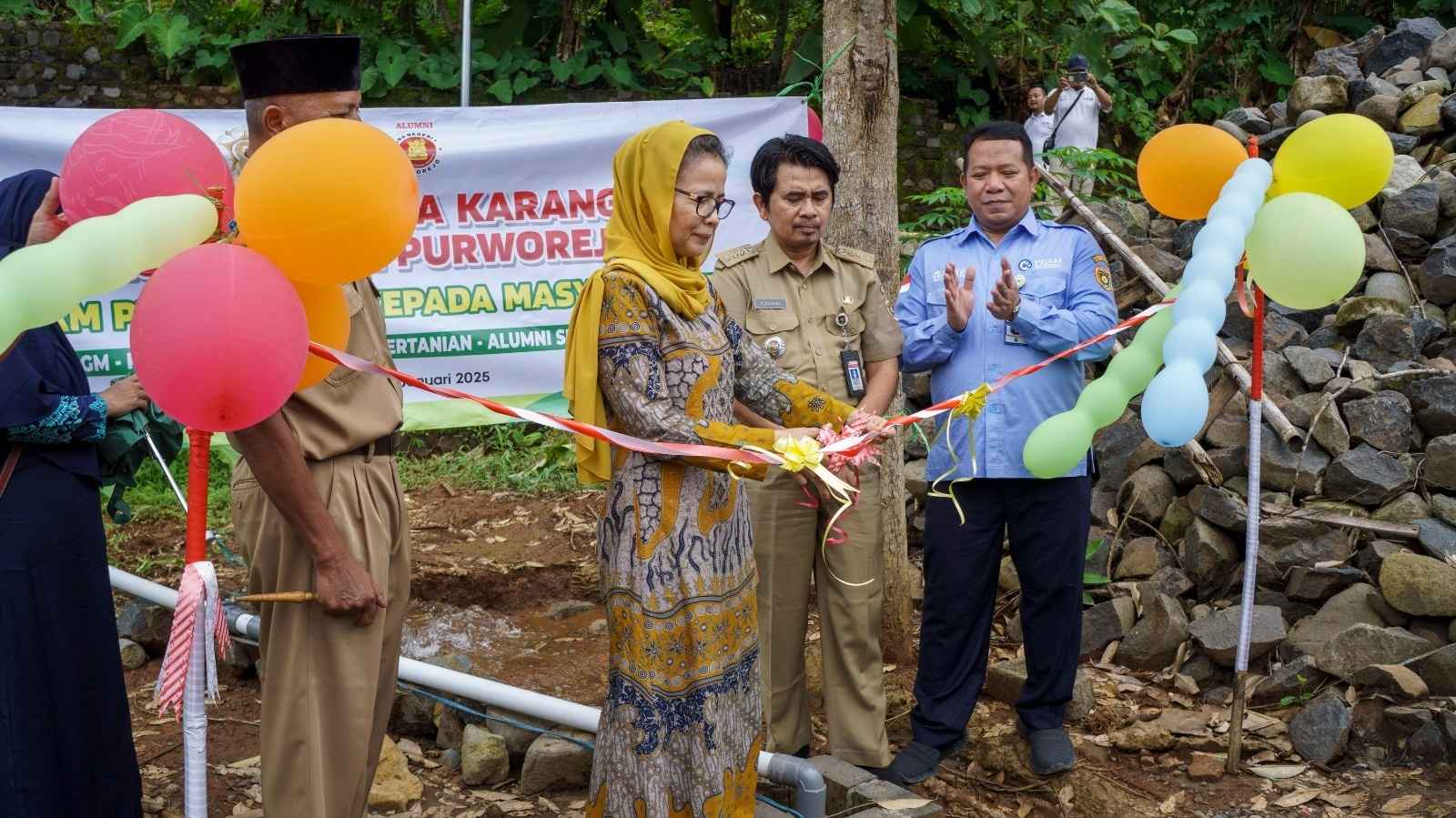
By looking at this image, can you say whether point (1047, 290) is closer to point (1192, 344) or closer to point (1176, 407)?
point (1192, 344)

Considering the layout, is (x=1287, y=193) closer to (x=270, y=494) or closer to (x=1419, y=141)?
(x=270, y=494)

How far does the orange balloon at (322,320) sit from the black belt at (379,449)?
0.23 metres

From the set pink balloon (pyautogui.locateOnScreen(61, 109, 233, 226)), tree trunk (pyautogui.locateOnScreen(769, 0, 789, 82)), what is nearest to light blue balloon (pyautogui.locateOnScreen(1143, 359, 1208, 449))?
pink balloon (pyautogui.locateOnScreen(61, 109, 233, 226))

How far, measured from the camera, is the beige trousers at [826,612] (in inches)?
149

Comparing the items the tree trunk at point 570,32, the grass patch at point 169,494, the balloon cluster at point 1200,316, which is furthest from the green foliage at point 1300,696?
the tree trunk at point 570,32

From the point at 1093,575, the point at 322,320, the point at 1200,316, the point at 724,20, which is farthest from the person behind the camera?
the point at 724,20

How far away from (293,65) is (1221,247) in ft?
6.49

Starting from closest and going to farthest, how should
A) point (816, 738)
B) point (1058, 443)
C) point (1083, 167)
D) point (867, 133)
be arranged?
1. point (1058, 443)
2. point (816, 738)
3. point (867, 133)
4. point (1083, 167)

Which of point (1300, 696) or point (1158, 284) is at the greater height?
point (1158, 284)

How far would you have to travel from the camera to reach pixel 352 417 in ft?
8.27

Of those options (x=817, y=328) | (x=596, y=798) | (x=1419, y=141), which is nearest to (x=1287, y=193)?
(x=817, y=328)

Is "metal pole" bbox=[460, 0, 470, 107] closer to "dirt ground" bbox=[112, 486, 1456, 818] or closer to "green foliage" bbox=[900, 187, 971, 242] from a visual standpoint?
"dirt ground" bbox=[112, 486, 1456, 818]

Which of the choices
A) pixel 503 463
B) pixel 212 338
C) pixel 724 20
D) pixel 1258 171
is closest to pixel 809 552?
pixel 1258 171

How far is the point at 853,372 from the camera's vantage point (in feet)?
12.5
